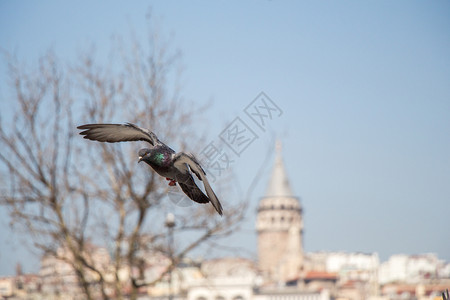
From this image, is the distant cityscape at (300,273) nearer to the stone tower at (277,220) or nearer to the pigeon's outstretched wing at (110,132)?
the stone tower at (277,220)

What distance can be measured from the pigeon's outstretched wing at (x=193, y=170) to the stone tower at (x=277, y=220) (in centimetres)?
15074

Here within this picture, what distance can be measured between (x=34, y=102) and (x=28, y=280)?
17.2ft

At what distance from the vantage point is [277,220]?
541ft

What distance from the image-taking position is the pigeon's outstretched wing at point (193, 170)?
16.5 feet

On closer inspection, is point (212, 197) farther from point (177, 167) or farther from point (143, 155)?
point (143, 155)

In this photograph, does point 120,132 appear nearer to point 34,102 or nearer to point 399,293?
point 34,102

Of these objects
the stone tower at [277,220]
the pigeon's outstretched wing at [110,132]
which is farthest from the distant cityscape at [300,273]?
the pigeon's outstretched wing at [110,132]

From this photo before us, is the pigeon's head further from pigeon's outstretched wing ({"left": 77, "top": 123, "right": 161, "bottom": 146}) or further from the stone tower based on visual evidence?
the stone tower

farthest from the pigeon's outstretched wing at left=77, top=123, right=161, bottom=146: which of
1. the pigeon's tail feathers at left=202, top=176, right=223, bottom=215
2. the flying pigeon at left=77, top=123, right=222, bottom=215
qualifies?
the pigeon's tail feathers at left=202, top=176, right=223, bottom=215

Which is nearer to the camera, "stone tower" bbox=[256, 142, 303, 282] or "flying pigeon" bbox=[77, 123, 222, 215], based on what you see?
"flying pigeon" bbox=[77, 123, 222, 215]

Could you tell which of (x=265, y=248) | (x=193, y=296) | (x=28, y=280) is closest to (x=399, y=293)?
(x=193, y=296)

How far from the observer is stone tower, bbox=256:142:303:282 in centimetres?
15875

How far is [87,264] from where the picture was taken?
690 inches

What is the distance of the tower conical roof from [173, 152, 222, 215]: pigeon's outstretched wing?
496 ft
